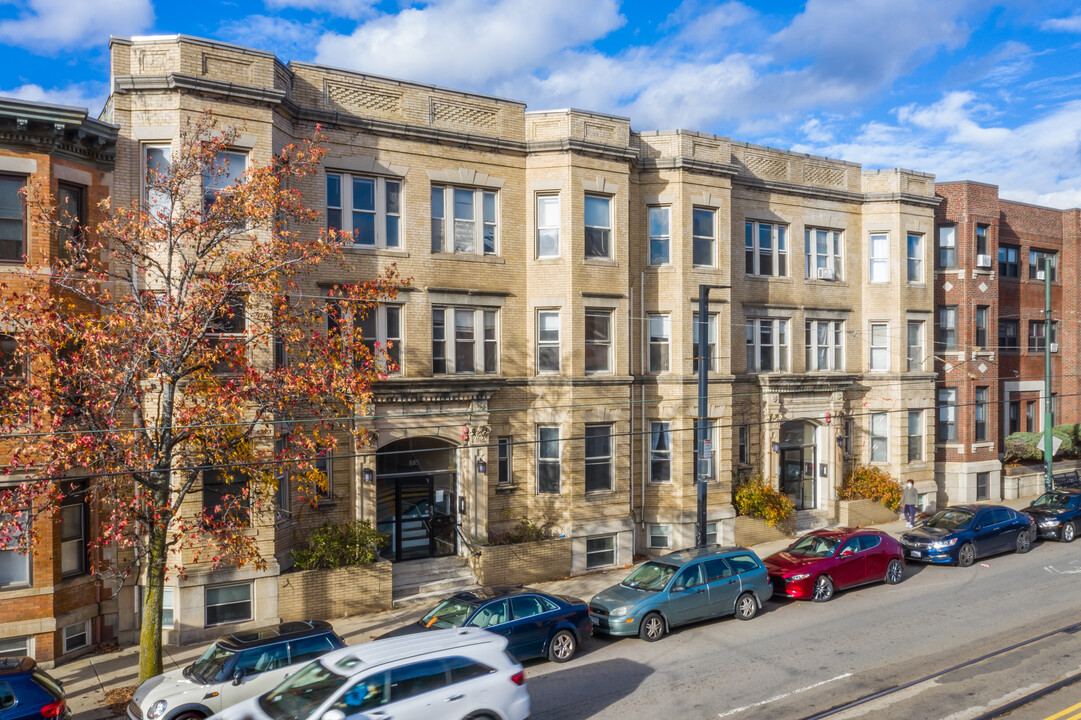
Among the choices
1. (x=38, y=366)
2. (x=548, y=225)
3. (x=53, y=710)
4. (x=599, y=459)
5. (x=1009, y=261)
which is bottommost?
(x=53, y=710)

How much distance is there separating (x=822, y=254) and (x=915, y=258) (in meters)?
3.91

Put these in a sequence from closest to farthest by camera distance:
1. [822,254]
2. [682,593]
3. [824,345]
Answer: [682,593]
[824,345]
[822,254]

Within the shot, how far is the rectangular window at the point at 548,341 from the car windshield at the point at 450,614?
852 cm

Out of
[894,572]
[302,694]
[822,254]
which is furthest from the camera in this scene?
[822,254]

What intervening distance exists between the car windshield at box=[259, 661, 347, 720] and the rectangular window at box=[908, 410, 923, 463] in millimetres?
24884

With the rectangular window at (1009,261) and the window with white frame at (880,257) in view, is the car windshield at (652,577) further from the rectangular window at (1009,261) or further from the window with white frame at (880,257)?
the rectangular window at (1009,261)

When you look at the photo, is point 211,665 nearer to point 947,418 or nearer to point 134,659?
point 134,659

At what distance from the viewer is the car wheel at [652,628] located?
628 inches

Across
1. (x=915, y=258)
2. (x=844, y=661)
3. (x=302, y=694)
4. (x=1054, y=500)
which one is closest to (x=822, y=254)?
(x=915, y=258)

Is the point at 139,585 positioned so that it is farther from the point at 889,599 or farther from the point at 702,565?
the point at 889,599

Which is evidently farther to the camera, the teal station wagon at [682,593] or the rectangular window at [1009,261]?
the rectangular window at [1009,261]

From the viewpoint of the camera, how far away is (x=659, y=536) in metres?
23.9

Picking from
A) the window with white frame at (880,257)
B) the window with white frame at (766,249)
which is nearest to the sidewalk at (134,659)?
the window with white frame at (766,249)

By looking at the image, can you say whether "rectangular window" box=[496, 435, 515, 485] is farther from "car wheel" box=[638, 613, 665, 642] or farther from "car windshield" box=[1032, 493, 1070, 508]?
"car windshield" box=[1032, 493, 1070, 508]
